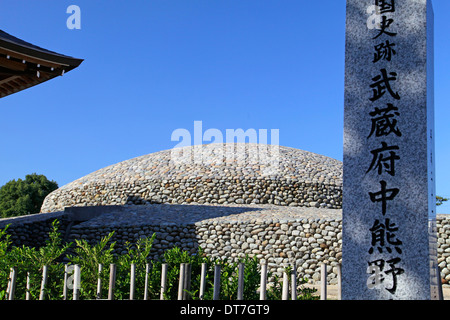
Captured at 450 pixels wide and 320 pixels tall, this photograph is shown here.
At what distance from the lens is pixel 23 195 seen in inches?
1062

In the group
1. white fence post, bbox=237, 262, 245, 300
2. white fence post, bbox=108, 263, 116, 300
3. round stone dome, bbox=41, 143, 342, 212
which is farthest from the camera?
round stone dome, bbox=41, 143, 342, 212

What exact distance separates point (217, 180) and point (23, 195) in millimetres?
15140

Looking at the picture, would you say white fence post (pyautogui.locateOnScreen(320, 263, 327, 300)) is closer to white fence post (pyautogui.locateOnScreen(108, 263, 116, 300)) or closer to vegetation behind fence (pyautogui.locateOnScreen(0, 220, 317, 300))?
vegetation behind fence (pyautogui.locateOnScreen(0, 220, 317, 300))

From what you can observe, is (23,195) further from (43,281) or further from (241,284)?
(241,284)

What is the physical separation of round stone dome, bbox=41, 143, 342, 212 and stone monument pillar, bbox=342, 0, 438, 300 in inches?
500

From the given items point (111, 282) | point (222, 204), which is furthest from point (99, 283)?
point (222, 204)

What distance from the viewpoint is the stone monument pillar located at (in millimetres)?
4543

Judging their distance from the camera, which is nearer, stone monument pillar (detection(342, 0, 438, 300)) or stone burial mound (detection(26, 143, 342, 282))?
stone monument pillar (detection(342, 0, 438, 300))

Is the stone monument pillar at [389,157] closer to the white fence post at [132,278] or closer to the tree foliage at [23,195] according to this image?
the white fence post at [132,278]

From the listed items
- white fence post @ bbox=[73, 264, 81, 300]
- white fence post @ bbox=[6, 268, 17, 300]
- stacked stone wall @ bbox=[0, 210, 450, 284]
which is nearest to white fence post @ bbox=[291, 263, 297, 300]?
white fence post @ bbox=[73, 264, 81, 300]

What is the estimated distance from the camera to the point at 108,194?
18922mm
